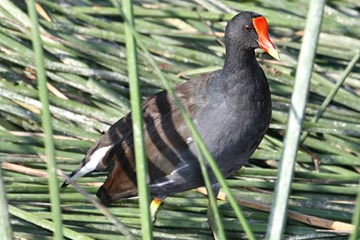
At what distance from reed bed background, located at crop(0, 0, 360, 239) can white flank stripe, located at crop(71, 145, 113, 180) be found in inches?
3.8

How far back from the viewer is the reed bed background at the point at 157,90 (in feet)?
9.89

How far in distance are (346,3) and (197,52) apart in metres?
0.84

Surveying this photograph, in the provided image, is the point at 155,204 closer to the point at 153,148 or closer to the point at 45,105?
the point at 153,148

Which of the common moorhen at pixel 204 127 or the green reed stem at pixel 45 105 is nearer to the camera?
the green reed stem at pixel 45 105

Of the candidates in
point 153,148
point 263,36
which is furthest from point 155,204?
point 263,36

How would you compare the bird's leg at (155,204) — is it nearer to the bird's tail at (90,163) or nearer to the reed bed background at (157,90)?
the reed bed background at (157,90)

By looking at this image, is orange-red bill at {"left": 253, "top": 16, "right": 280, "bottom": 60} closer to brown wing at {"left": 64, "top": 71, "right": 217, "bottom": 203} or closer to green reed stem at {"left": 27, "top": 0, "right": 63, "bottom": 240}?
brown wing at {"left": 64, "top": 71, "right": 217, "bottom": 203}

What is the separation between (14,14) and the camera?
12.4ft

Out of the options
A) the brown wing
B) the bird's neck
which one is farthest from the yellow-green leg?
the bird's neck

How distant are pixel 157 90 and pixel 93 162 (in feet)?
2.35

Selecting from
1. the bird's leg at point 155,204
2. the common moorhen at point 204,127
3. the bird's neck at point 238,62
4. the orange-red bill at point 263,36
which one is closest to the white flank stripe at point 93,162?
the common moorhen at point 204,127

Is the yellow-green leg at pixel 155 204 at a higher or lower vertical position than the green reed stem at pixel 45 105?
higher

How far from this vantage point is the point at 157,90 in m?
3.62

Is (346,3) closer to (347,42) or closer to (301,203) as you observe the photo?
(347,42)
